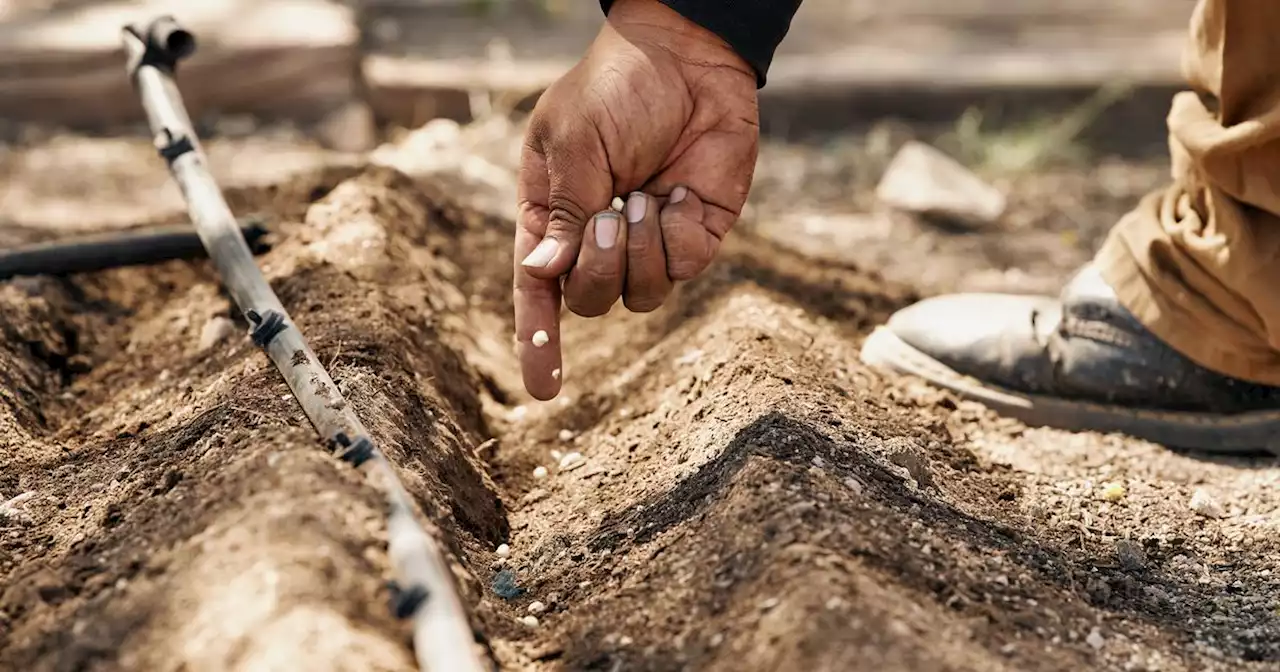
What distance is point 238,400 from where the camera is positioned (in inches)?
78.9

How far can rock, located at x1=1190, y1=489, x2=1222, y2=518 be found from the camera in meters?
2.24

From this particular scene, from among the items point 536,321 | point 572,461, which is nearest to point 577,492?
point 572,461

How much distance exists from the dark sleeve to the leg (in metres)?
0.75

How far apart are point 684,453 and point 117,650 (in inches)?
35.9

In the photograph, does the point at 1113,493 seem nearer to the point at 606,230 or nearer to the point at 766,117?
the point at 606,230

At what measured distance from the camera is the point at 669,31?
212 cm

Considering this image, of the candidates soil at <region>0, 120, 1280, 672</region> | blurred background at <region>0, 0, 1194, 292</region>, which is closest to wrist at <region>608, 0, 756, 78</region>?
soil at <region>0, 120, 1280, 672</region>

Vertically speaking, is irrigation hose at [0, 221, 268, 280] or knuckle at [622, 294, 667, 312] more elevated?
irrigation hose at [0, 221, 268, 280]

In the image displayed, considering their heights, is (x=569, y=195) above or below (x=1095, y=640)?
above

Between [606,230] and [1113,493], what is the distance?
1008mm

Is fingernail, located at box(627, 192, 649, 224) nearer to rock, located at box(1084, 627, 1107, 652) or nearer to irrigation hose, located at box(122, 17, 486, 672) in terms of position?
irrigation hose, located at box(122, 17, 486, 672)

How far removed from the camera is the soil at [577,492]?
60.2 inches

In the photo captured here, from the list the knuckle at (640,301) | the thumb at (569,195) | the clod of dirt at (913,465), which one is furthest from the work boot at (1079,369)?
the thumb at (569,195)

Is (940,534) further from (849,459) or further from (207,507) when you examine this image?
(207,507)
